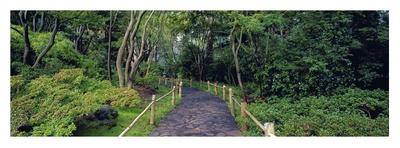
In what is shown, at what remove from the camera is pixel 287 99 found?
1134 cm

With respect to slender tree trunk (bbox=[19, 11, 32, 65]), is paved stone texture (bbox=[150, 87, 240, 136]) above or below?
below

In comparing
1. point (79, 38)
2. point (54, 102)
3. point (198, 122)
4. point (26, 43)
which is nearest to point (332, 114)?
point (198, 122)

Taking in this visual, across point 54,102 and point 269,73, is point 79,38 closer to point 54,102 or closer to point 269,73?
point 269,73

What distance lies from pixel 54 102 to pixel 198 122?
120 inches

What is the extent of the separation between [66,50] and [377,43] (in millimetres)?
9472

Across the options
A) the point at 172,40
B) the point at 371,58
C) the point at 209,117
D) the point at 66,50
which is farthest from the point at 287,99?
the point at 172,40

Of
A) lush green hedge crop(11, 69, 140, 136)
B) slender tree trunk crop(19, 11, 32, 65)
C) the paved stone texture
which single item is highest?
slender tree trunk crop(19, 11, 32, 65)

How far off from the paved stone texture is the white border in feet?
1.05

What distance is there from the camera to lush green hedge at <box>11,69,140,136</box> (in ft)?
21.7

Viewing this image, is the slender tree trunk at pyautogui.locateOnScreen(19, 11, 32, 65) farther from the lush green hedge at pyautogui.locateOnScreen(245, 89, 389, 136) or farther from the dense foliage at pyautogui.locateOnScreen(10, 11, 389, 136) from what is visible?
the lush green hedge at pyautogui.locateOnScreen(245, 89, 389, 136)

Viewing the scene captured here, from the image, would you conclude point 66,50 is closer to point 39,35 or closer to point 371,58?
point 39,35

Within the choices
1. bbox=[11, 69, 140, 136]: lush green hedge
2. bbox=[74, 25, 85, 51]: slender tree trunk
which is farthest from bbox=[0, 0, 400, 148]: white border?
bbox=[74, 25, 85, 51]: slender tree trunk
